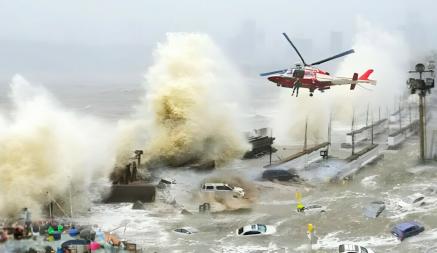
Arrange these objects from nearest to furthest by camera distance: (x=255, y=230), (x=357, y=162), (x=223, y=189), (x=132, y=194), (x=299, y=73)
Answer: (x=255, y=230), (x=223, y=189), (x=132, y=194), (x=299, y=73), (x=357, y=162)

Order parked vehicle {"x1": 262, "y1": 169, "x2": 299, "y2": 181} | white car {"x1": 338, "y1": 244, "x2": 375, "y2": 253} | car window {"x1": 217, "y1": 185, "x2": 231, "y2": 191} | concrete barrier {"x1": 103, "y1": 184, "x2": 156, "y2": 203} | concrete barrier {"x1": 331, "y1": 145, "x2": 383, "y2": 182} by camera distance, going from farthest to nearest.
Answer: concrete barrier {"x1": 331, "y1": 145, "x2": 383, "y2": 182}
parked vehicle {"x1": 262, "y1": 169, "x2": 299, "y2": 181}
concrete barrier {"x1": 103, "y1": 184, "x2": 156, "y2": 203}
car window {"x1": 217, "y1": 185, "x2": 231, "y2": 191}
white car {"x1": 338, "y1": 244, "x2": 375, "y2": 253}

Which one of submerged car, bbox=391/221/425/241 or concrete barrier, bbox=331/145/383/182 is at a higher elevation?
concrete barrier, bbox=331/145/383/182

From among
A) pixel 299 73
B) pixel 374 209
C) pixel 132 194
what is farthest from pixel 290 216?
pixel 299 73

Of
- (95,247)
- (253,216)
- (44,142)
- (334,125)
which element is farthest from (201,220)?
(334,125)

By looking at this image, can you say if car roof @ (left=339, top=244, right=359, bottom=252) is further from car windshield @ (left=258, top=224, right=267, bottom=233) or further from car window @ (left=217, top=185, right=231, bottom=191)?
car window @ (left=217, top=185, right=231, bottom=191)

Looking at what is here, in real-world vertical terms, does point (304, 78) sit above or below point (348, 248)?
above

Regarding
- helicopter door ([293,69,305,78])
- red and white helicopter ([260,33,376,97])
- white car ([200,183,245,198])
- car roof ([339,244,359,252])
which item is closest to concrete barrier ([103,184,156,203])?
white car ([200,183,245,198])

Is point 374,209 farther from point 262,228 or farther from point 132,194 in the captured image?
point 132,194
